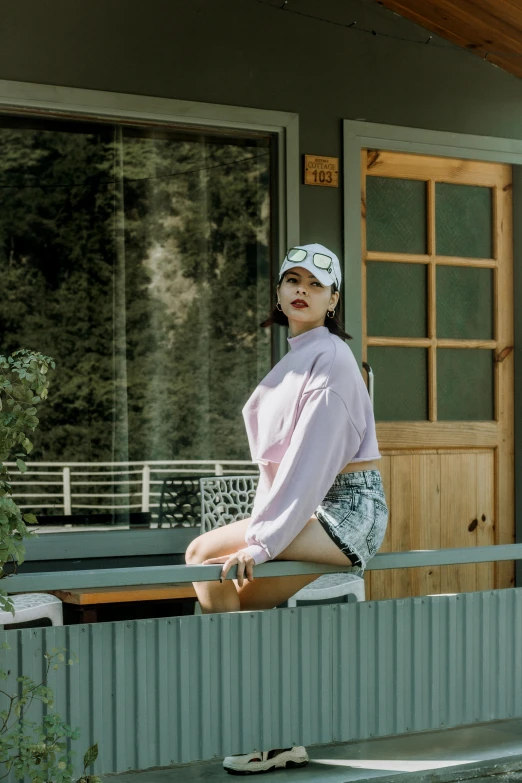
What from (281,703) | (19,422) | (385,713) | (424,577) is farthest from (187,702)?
(424,577)

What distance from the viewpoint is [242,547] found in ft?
10.1

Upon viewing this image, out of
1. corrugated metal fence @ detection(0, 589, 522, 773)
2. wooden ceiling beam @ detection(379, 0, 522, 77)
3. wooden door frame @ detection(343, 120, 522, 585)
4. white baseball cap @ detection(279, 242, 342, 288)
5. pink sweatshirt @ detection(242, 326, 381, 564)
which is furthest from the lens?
wooden door frame @ detection(343, 120, 522, 585)

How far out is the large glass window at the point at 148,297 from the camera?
5281 mm

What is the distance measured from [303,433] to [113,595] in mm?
1546

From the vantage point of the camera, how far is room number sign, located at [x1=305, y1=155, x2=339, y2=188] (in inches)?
194

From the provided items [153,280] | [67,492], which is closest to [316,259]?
[153,280]

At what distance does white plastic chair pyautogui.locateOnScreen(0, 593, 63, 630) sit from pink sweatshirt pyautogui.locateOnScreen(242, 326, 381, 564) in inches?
51.4

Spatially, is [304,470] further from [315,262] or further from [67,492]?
[67,492]

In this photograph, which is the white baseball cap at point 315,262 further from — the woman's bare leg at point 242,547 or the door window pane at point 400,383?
the door window pane at point 400,383

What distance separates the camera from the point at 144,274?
5852mm

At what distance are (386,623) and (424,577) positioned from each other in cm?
221

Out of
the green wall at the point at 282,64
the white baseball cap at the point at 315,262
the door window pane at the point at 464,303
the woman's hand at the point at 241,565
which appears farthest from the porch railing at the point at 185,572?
the door window pane at the point at 464,303

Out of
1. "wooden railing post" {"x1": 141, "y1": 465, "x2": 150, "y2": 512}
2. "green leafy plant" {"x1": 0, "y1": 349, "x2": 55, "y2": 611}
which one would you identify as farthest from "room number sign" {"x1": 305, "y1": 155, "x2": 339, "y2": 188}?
"green leafy plant" {"x1": 0, "y1": 349, "x2": 55, "y2": 611}

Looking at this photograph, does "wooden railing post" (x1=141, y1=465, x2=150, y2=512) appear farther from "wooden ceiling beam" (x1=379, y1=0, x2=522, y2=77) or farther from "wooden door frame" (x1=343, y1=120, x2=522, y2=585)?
"wooden ceiling beam" (x1=379, y1=0, x2=522, y2=77)
